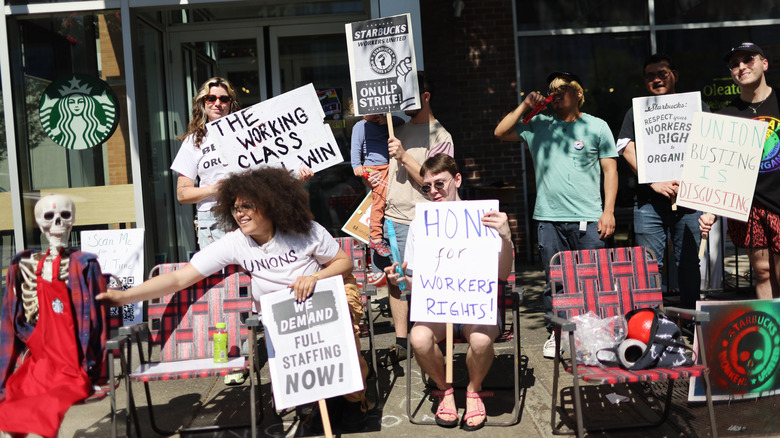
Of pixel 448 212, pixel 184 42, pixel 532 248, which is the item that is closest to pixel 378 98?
pixel 448 212

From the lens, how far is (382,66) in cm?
468

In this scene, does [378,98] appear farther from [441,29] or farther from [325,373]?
[441,29]

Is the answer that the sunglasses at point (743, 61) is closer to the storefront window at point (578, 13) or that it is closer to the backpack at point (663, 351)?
the backpack at point (663, 351)

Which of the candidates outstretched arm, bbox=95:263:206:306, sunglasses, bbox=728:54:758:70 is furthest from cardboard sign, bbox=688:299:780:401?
outstretched arm, bbox=95:263:206:306

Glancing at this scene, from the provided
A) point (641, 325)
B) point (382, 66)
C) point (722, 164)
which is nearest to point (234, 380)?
point (382, 66)

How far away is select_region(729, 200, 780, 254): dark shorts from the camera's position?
4.44m

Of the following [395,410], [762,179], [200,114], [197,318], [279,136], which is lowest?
[395,410]

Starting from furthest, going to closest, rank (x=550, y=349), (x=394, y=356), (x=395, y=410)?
(x=394, y=356) < (x=550, y=349) < (x=395, y=410)

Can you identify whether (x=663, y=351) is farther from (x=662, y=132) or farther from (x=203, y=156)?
(x=203, y=156)

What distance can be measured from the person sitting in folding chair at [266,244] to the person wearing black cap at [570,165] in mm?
1659

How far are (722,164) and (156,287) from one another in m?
3.43

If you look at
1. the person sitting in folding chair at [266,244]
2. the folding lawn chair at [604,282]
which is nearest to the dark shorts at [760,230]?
the folding lawn chair at [604,282]

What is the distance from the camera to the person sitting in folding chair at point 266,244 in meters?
3.65

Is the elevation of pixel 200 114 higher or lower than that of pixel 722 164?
higher
